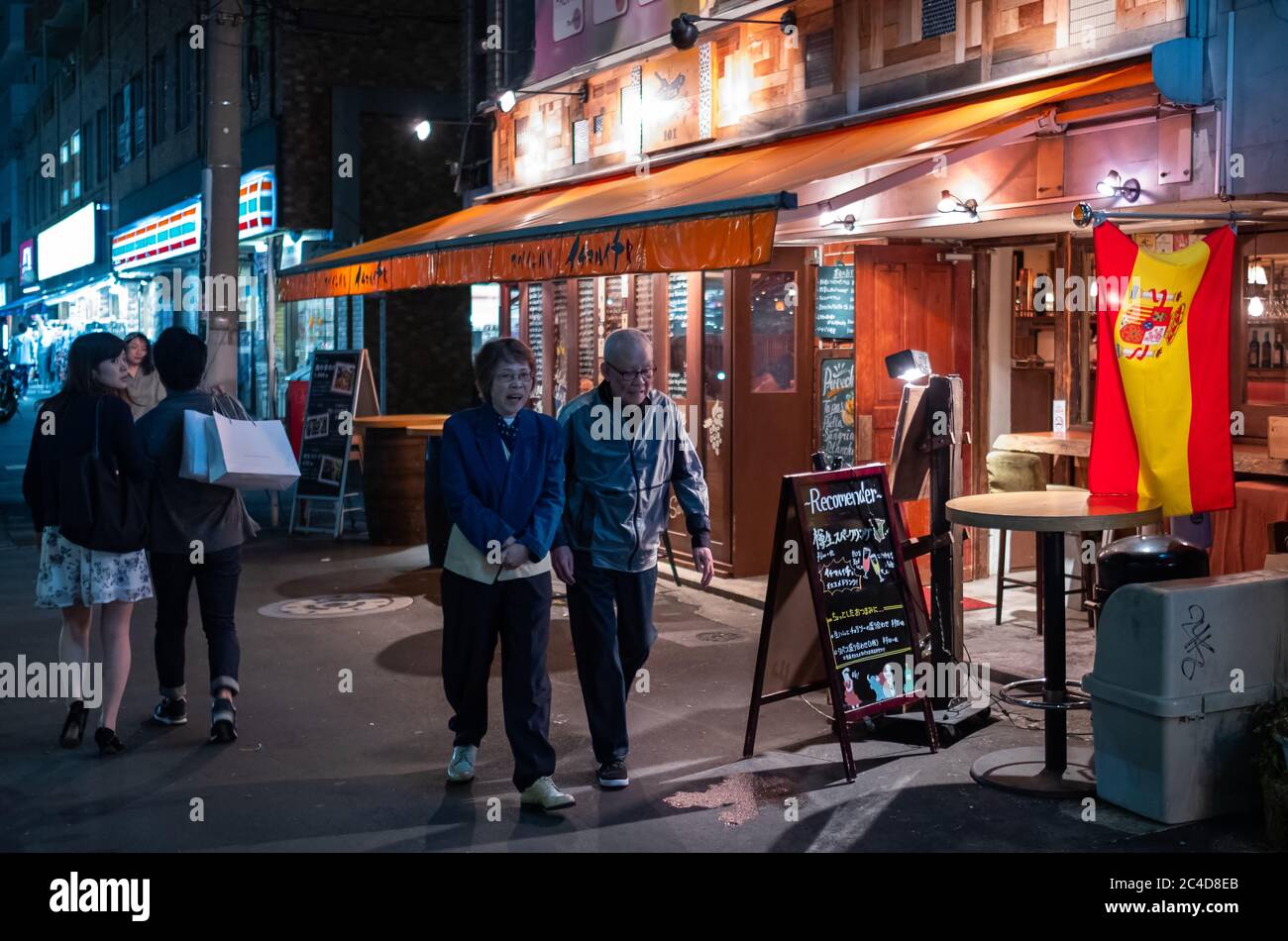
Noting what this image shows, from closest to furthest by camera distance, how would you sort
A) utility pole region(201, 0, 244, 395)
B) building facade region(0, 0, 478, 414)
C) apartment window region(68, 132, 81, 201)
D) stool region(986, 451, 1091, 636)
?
stool region(986, 451, 1091, 636), utility pole region(201, 0, 244, 395), building facade region(0, 0, 478, 414), apartment window region(68, 132, 81, 201)

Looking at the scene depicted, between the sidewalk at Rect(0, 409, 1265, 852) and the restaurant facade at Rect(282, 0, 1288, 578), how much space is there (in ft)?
7.38

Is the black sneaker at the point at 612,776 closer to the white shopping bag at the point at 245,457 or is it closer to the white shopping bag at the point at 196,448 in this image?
the white shopping bag at the point at 245,457

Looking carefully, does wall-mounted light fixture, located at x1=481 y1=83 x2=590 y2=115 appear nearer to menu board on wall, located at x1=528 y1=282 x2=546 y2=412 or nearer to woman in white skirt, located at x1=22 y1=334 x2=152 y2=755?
menu board on wall, located at x1=528 y1=282 x2=546 y2=412

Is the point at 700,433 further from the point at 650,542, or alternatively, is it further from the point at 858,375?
the point at 650,542

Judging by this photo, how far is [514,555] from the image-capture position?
222 inches

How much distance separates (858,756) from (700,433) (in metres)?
5.08

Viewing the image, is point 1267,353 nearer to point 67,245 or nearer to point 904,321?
point 904,321

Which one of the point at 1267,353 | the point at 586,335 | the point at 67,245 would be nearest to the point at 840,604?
the point at 1267,353

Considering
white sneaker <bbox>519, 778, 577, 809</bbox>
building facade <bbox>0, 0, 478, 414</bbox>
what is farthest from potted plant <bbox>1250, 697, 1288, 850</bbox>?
building facade <bbox>0, 0, 478, 414</bbox>

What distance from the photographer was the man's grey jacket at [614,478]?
6062mm

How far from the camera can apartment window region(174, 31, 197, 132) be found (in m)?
25.1

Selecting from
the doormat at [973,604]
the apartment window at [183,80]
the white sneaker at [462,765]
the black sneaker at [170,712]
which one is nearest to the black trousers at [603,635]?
the white sneaker at [462,765]

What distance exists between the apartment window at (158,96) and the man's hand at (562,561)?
80.2 ft

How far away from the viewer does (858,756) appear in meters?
6.57
